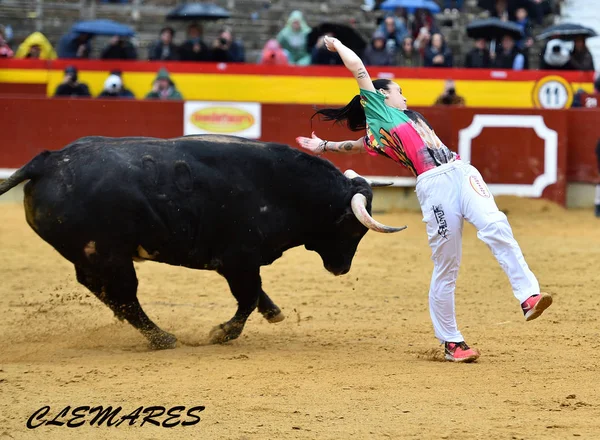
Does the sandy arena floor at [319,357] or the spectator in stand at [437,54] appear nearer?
the sandy arena floor at [319,357]

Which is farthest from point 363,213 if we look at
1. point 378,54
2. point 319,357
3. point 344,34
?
point 344,34

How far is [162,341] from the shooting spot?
6.32 metres

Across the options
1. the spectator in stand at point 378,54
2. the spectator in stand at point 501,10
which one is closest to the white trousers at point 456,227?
the spectator in stand at point 378,54

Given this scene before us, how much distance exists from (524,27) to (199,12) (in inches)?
199

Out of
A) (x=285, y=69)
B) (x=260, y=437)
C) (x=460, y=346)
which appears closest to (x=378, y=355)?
(x=460, y=346)

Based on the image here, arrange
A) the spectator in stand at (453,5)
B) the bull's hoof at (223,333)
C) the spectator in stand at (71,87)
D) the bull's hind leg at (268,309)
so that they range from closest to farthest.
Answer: the bull's hoof at (223,333), the bull's hind leg at (268,309), the spectator in stand at (71,87), the spectator in stand at (453,5)

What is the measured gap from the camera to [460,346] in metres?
5.86

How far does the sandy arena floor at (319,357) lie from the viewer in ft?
15.2

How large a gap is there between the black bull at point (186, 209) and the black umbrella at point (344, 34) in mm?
9781

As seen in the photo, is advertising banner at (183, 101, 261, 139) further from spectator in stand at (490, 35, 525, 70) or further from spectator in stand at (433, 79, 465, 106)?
spectator in stand at (490, 35, 525, 70)

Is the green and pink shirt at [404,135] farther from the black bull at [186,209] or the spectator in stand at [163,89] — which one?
the spectator in stand at [163,89]

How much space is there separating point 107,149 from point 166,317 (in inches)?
64.8

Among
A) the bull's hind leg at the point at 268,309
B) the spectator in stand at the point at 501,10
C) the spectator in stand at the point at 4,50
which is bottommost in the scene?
the bull's hind leg at the point at 268,309

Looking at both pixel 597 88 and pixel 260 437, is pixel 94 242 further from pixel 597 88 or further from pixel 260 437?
pixel 597 88
